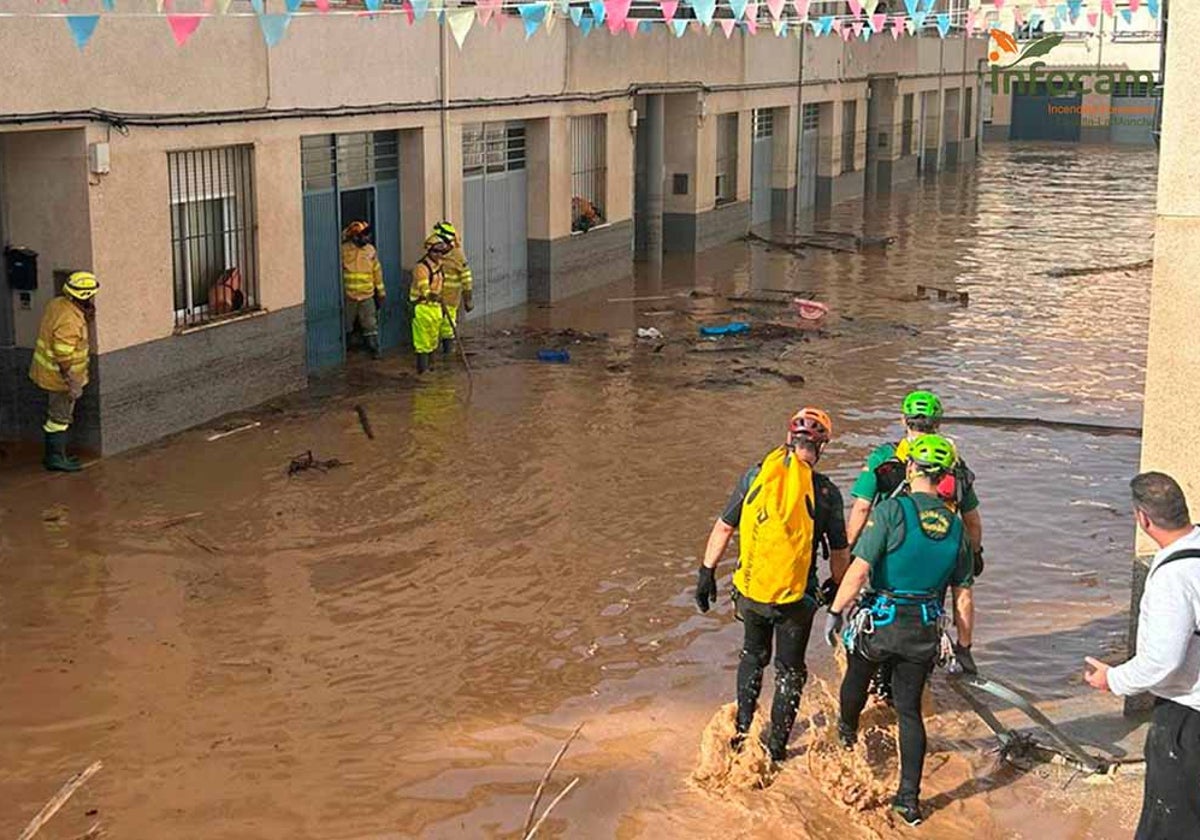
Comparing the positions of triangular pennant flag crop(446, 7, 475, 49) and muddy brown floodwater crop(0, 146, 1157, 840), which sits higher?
triangular pennant flag crop(446, 7, 475, 49)

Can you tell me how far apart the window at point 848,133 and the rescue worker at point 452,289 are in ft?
69.8

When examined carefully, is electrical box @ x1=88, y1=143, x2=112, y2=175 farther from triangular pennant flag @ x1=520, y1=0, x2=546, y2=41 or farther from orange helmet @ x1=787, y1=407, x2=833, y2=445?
orange helmet @ x1=787, y1=407, x2=833, y2=445

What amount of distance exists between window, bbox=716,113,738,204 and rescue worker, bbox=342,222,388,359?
1289 cm

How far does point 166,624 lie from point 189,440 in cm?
473

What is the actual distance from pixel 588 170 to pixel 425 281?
23.9 ft

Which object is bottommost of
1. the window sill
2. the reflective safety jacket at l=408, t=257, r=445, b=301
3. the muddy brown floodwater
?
the muddy brown floodwater

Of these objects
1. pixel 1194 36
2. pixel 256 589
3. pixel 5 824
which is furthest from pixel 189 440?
pixel 1194 36

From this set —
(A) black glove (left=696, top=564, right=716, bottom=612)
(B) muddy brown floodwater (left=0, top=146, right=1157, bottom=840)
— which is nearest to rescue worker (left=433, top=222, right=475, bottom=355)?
(B) muddy brown floodwater (left=0, top=146, right=1157, bottom=840)

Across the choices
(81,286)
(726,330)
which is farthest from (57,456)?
(726,330)

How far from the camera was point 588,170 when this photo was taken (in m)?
24.4

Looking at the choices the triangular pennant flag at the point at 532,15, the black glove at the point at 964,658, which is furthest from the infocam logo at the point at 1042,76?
the black glove at the point at 964,658

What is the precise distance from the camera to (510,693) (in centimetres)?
902

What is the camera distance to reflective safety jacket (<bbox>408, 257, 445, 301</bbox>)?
693 inches

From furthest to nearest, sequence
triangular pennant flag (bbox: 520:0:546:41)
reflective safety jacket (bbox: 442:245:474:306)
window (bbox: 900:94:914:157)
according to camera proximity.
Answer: window (bbox: 900:94:914:157) → reflective safety jacket (bbox: 442:245:474:306) → triangular pennant flag (bbox: 520:0:546:41)
